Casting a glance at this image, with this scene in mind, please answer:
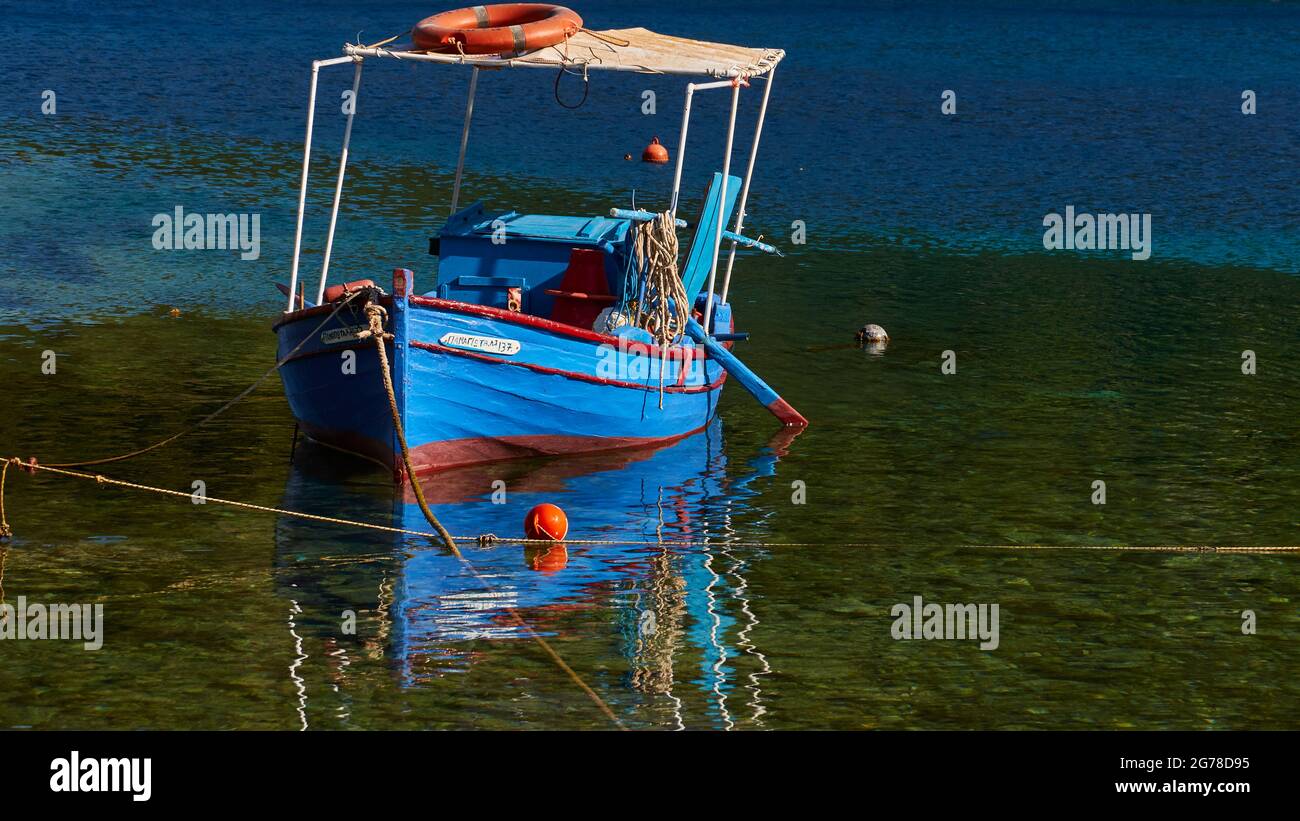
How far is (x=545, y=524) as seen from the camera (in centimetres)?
1295

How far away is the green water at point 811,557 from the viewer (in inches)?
390

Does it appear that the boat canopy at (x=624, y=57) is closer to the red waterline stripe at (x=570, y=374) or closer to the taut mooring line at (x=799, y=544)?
the red waterline stripe at (x=570, y=374)

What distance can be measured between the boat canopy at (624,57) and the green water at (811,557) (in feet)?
11.6

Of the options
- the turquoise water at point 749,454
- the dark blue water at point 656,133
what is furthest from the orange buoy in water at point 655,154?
the dark blue water at point 656,133

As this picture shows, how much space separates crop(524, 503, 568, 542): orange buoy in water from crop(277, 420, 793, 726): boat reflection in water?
0.15 metres

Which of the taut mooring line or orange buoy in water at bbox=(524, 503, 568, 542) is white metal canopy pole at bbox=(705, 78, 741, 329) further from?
orange buoy in water at bbox=(524, 503, 568, 542)

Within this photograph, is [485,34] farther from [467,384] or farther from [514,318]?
[467,384]

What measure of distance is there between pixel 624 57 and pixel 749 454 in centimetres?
380

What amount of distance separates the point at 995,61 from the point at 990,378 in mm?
26702

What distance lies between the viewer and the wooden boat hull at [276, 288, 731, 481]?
14.3 meters

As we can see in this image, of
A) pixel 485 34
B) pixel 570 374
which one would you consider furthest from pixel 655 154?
pixel 570 374

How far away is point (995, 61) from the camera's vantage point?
1742 inches
